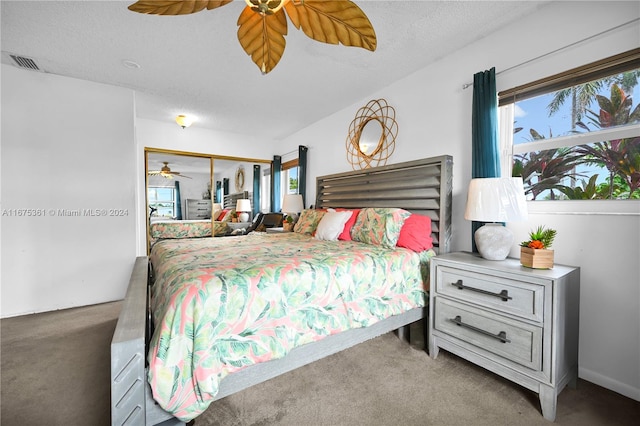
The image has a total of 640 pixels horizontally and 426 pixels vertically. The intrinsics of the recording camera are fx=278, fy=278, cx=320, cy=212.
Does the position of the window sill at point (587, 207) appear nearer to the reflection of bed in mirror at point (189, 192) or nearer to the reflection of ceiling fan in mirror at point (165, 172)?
the reflection of bed in mirror at point (189, 192)

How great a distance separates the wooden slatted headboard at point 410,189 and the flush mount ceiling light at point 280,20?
4.76 feet

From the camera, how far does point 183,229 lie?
4840 millimetres

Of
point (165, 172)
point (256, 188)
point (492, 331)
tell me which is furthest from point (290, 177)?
point (492, 331)

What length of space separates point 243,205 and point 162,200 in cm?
136

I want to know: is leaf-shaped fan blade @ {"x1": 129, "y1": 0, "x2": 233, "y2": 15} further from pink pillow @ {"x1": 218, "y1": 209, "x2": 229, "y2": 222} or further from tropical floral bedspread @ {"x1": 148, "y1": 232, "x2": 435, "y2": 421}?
pink pillow @ {"x1": 218, "y1": 209, "x2": 229, "y2": 222}

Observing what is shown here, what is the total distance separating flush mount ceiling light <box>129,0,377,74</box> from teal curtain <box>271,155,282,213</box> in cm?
402

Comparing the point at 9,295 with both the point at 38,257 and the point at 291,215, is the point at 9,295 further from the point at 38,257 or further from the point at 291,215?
the point at 291,215

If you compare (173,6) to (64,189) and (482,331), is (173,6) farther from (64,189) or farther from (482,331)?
(64,189)

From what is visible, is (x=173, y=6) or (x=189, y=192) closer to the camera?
(x=173, y=6)

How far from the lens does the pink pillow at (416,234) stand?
2389 millimetres

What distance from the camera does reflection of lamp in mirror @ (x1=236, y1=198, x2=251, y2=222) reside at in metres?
5.32

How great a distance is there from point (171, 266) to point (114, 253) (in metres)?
2.36

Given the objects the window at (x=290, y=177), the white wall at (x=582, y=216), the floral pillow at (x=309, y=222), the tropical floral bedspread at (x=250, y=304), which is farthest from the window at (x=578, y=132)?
the window at (x=290, y=177)

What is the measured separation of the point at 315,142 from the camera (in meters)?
4.63
